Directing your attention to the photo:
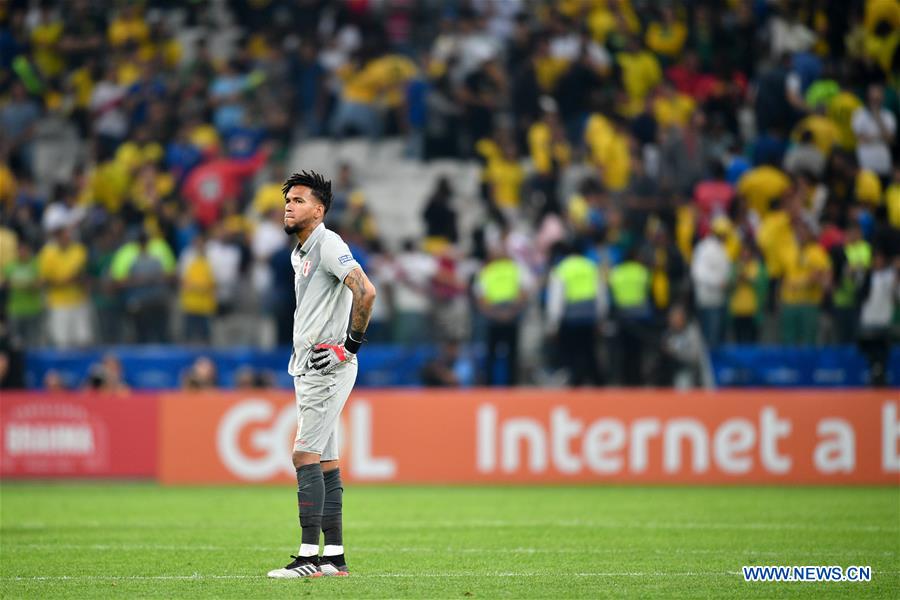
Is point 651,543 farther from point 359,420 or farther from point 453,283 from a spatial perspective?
point 453,283

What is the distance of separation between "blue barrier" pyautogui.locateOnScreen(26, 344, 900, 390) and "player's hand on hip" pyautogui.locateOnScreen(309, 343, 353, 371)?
11.6 metres

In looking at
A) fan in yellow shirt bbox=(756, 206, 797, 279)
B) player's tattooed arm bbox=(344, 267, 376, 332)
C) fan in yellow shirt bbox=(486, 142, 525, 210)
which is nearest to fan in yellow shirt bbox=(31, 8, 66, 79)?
fan in yellow shirt bbox=(486, 142, 525, 210)

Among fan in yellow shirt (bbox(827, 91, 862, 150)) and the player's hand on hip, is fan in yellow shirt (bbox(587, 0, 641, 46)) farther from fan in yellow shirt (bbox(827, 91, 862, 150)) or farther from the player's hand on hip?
the player's hand on hip

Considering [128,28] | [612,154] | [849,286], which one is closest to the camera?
[849,286]

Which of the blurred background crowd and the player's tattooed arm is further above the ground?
the blurred background crowd

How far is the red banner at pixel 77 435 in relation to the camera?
19766mm

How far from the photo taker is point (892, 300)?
1916 cm

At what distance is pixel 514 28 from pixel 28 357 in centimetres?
1019

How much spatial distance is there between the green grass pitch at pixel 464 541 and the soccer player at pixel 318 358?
1.16 ft

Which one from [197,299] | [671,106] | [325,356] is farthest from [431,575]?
[671,106]

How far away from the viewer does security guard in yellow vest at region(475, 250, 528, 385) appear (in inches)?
800

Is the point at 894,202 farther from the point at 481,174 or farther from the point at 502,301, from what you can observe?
the point at 481,174

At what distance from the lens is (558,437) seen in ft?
62.0

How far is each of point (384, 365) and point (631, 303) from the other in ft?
12.0
